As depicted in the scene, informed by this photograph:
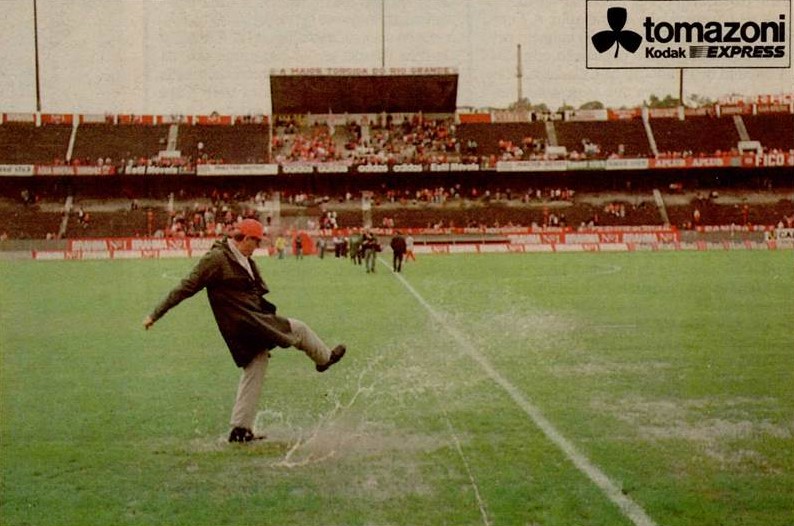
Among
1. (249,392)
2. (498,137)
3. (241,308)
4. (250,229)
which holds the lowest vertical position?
(249,392)

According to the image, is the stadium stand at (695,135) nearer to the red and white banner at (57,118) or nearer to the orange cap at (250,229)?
the red and white banner at (57,118)

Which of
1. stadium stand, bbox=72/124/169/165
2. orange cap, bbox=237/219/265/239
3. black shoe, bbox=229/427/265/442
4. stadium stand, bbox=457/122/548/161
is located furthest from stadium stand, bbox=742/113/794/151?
black shoe, bbox=229/427/265/442

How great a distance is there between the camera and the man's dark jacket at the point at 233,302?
24.7 feet

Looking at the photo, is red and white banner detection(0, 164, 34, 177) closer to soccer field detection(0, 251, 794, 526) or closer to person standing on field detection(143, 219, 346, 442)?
soccer field detection(0, 251, 794, 526)

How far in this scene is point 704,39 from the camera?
13516 millimetres

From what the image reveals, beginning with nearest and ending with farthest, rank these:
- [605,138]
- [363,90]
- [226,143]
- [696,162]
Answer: [696,162]
[363,90]
[226,143]
[605,138]

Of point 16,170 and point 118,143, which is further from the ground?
point 118,143

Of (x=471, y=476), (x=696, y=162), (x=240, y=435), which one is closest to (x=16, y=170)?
(x=696, y=162)

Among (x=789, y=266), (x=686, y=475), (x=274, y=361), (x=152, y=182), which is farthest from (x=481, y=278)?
(x=152, y=182)

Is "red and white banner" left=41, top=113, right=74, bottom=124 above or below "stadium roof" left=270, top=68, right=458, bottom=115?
below

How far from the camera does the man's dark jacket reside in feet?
24.7

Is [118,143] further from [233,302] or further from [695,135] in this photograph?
[233,302]

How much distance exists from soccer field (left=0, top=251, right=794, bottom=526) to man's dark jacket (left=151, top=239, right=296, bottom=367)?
84cm

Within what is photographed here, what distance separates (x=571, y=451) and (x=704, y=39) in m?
8.47
